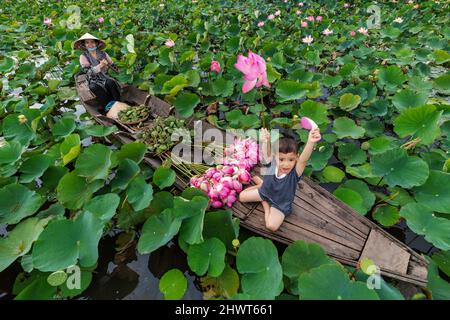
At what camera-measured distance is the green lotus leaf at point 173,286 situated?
1845 millimetres

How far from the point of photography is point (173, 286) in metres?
1.88

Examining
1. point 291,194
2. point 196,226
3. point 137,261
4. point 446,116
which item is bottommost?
point 137,261

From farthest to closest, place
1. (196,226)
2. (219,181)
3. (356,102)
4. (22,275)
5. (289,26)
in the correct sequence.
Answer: (289,26) < (356,102) < (219,181) < (22,275) < (196,226)

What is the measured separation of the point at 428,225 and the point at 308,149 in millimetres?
949

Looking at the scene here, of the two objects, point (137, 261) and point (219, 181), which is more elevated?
point (219, 181)

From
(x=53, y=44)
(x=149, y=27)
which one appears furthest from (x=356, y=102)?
(x=53, y=44)

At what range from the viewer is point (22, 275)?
210 centimetres

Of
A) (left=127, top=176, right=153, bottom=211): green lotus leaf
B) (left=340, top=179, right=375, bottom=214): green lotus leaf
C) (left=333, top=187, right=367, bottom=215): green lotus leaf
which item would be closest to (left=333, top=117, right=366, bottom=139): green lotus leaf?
(left=340, top=179, right=375, bottom=214): green lotus leaf

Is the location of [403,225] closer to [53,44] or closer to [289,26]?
[289,26]

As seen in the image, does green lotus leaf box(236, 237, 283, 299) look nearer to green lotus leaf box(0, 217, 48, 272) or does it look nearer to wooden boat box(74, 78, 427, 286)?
wooden boat box(74, 78, 427, 286)

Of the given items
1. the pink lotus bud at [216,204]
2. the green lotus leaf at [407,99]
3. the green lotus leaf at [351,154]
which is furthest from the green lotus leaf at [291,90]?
the pink lotus bud at [216,204]

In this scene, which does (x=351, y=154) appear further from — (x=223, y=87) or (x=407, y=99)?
(x=223, y=87)

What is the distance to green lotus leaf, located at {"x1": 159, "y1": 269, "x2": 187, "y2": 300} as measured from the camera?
1845mm

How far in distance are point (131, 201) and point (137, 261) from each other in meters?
0.56
